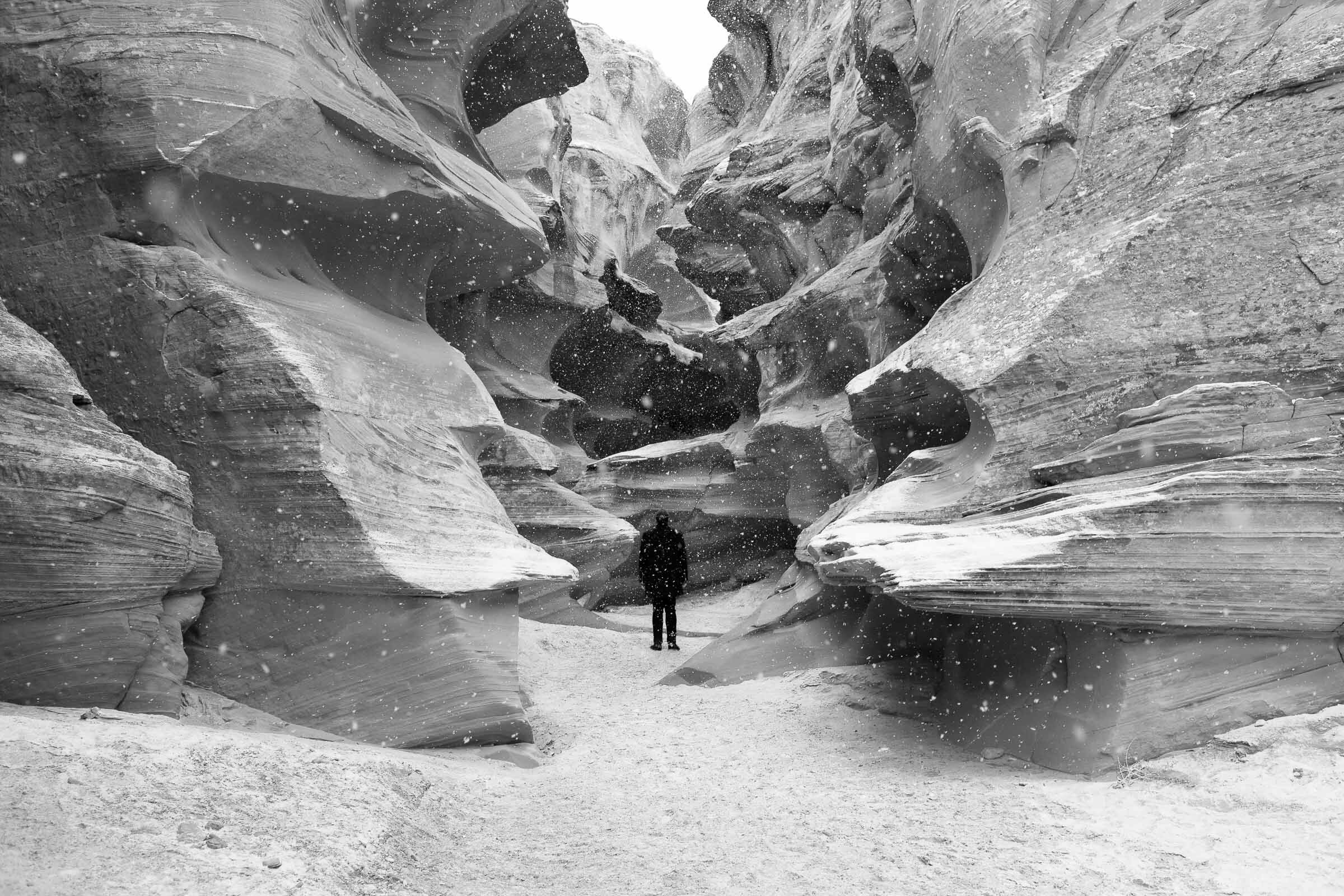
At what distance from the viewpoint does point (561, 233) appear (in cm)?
1833

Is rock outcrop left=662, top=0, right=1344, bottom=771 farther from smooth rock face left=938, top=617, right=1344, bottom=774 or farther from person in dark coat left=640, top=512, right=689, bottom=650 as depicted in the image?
person in dark coat left=640, top=512, right=689, bottom=650

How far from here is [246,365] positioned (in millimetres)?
6195

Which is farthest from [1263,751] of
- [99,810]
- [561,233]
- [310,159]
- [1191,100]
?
[561,233]

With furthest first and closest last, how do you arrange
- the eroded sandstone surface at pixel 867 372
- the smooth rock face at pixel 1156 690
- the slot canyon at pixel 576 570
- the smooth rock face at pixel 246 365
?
the smooth rock face at pixel 246 365, the eroded sandstone surface at pixel 867 372, the smooth rock face at pixel 1156 690, the slot canyon at pixel 576 570

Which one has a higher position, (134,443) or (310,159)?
(310,159)

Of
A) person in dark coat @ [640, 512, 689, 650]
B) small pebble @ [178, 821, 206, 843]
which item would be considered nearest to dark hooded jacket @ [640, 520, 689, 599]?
person in dark coat @ [640, 512, 689, 650]

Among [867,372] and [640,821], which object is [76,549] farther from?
[867,372]

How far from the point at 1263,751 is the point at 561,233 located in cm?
1597

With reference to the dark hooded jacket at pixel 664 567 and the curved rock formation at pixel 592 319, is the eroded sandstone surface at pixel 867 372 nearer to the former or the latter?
the dark hooded jacket at pixel 664 567

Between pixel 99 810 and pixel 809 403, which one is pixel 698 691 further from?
pixel 809 403

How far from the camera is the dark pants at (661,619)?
10.9m

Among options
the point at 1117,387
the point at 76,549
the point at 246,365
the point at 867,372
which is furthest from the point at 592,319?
the point at 76,549

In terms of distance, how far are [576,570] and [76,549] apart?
11.1ft

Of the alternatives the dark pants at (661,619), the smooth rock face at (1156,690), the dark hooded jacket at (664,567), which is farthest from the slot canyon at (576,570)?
the dark hooded jacket at (664,567)
